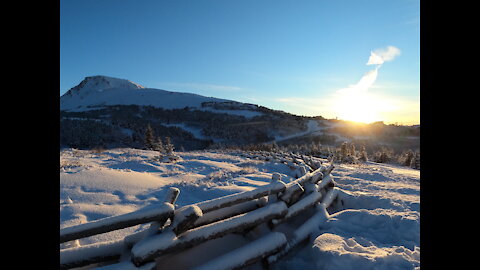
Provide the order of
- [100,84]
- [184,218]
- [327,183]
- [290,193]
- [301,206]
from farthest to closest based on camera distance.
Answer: [100,84] → [327,183] → [301,206] → [290,193] → [184,218]

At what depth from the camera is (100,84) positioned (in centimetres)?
16088

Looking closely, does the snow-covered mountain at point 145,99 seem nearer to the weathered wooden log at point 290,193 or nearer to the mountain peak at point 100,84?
the mountain peak at point 100,84

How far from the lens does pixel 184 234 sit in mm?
2309

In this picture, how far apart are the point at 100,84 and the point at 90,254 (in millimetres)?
185324

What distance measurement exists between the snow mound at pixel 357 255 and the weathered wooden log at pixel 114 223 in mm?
1672

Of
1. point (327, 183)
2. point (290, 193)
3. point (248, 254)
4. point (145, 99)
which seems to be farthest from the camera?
point (145, 99)

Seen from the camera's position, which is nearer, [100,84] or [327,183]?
[327,183]

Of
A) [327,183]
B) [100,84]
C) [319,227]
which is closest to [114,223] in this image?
[319,227]

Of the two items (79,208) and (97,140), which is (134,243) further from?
(97,140)

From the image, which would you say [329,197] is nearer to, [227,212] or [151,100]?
[227,212]

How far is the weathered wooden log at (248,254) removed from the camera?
2249mm
